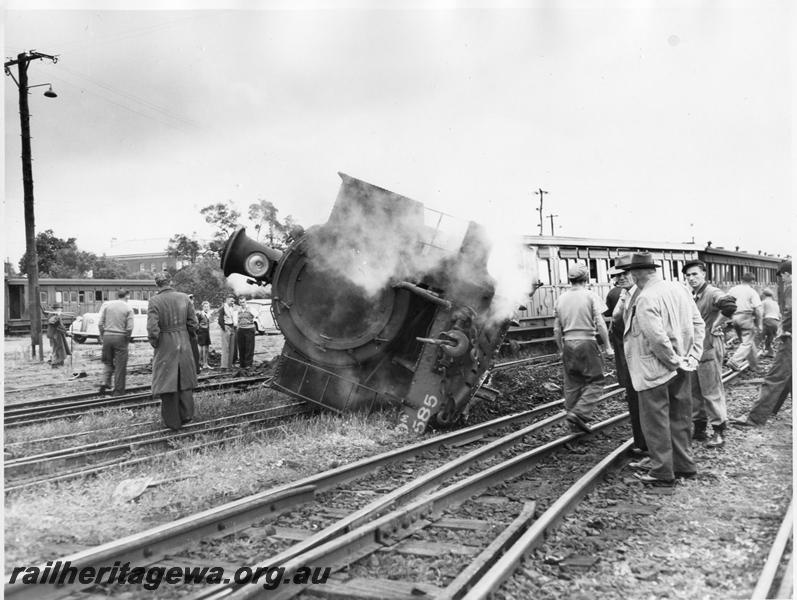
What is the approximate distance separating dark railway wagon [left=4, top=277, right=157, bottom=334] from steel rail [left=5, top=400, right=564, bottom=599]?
12116 millimetres

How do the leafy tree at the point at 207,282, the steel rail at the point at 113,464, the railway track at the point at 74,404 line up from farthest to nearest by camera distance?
the leafy tree at the point at 207,282, the railway track at the point at 74,404, the steel rail at the point at 113,464

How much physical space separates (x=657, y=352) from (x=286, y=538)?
3151 millimetres

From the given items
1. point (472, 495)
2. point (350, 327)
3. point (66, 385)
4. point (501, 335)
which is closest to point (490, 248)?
point (501, 335)

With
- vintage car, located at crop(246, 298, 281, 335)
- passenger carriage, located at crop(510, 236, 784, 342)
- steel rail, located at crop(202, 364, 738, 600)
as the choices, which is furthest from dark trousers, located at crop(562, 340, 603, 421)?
vintage car, located at crop(246, 298, 281, 335)

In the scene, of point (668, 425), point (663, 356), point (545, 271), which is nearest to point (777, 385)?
point (668, 425)

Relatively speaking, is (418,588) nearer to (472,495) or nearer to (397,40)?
(472,495)

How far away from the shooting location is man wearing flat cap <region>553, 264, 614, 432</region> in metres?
6.83

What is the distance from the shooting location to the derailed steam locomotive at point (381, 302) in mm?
7070

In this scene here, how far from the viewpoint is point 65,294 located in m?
17.4

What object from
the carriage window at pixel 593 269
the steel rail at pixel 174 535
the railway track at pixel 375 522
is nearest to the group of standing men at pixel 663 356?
the railway track at pixel 375 522

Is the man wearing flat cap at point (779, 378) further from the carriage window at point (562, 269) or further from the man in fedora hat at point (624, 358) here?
the carriage window at point (562, 269)

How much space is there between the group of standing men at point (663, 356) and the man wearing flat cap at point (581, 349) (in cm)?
1

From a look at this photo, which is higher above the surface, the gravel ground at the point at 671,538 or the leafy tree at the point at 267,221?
the leafy tree at the point at 267,221

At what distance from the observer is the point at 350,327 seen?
729 centimetres
